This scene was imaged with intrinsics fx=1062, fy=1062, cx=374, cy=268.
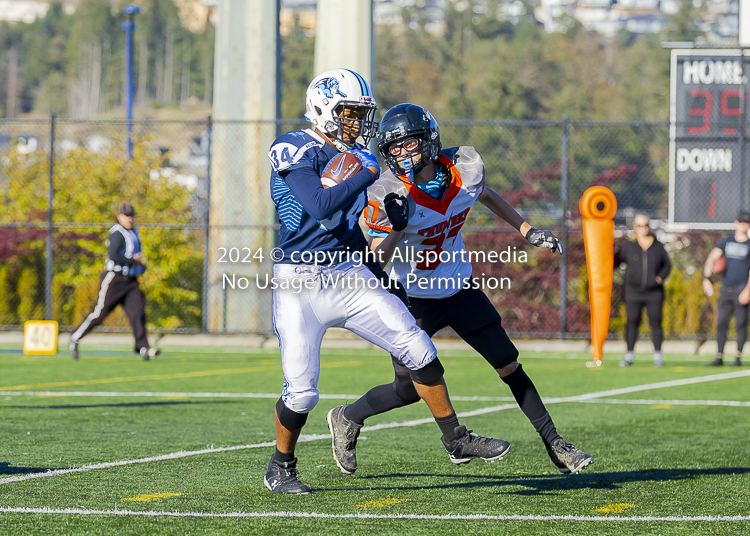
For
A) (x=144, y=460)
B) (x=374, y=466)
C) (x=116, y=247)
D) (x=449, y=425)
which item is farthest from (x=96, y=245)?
(x=449, y=425)

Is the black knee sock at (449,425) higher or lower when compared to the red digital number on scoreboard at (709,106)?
lower

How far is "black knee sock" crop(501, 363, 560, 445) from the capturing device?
221 inches

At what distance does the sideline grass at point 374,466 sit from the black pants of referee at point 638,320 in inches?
108

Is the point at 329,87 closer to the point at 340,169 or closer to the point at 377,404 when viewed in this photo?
the point at 340,169

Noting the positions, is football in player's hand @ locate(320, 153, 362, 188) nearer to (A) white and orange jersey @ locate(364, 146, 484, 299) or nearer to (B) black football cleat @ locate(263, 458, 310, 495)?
(A) white and orange jersey @ locate(364, 146, 484, 299)

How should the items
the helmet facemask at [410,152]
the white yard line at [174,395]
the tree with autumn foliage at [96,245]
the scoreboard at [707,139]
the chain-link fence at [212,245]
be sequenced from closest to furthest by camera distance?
the helmet facemask at [410,152], the white yard line at [174,395], the scoreboard at [707,139], the chain-link fence at [212,245], the tree with autumn foliage at [96,245]

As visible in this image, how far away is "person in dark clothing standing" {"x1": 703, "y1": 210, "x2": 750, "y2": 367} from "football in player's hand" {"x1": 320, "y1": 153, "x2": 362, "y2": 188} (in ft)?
32.6

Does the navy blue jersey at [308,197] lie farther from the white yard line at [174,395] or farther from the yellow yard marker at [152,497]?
the white yard line at [174,395]

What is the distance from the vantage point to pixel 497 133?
2133 inches

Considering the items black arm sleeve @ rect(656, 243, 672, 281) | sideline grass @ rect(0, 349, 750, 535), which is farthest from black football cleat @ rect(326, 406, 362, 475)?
black arm sleeve @ rect(656, 243, 672, 281)

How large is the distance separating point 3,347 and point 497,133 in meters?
40.7

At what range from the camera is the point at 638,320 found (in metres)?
14.2

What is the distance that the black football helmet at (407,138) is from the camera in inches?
214

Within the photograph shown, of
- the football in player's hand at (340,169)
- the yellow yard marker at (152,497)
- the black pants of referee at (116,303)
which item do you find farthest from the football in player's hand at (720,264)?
the yellow yard marker at (152,497)
